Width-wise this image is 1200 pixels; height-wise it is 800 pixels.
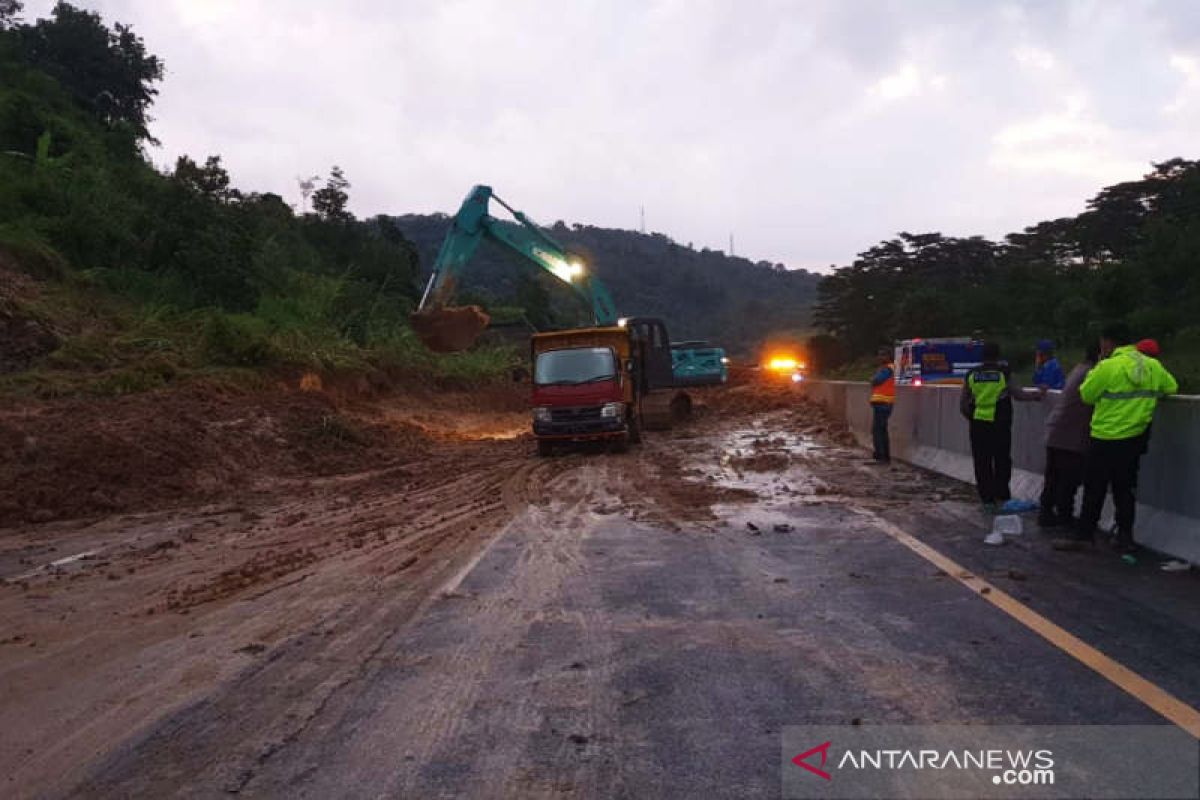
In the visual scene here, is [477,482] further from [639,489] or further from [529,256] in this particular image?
[529,256]

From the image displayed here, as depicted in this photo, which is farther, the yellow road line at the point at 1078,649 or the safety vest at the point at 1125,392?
the safety vest at the point at 1125,392

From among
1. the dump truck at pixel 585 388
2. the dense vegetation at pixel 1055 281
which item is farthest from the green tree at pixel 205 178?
the dense vegetation at pixel 1055 281

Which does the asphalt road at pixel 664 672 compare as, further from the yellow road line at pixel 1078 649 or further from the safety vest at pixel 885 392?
the safety vest at pixel 885 392

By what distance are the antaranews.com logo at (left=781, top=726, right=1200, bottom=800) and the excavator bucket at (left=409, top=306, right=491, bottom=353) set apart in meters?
21.3

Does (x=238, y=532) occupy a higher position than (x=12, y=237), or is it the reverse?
(x=12, y=237)

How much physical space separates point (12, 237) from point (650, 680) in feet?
69.4

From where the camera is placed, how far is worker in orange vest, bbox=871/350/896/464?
15.8 m

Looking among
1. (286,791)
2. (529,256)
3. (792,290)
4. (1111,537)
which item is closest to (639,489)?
(1111,537)

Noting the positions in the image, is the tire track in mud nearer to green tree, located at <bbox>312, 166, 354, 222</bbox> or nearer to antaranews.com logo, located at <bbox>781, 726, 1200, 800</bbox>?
antaranews.com logo, located at <bbox>781, 726, 1200, 800</bbox>

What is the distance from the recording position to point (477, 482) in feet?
47.9

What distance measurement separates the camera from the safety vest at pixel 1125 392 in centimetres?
795

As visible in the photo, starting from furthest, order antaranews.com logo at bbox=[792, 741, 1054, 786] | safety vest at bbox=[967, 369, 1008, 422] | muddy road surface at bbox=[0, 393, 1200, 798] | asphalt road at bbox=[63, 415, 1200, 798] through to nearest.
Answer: safety vest at bbox=[967, 369, 1008, 422] < muddy road surface at bbox=[0, 393, 1200, 798] < asphalt road at bbox=[63, 415, 1200, 798] < antaranews.com logo at bbox=[792, 741, 1054, 786]

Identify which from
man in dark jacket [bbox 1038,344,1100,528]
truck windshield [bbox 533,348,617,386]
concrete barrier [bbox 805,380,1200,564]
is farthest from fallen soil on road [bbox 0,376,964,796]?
man in dark jacket [bbox 1038,344,1100,528]

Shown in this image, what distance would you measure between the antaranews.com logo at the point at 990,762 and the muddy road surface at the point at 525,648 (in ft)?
0.44
